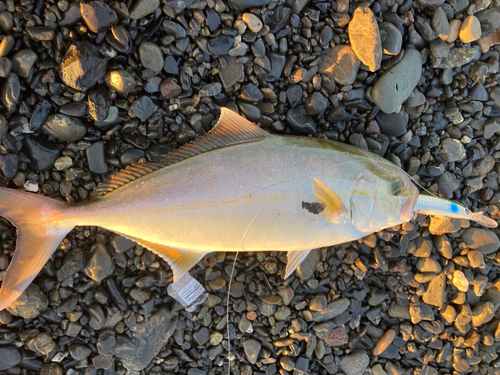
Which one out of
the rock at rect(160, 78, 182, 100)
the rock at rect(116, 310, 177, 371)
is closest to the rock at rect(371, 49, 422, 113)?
the rock at rect(160, 78, 182, 100)

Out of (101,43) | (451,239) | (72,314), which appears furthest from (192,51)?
(451,239)

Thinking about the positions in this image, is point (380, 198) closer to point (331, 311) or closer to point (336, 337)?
point (331, 311)

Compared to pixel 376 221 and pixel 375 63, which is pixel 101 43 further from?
pixel 376 221

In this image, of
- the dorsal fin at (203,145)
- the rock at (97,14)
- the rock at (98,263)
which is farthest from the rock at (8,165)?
the rock at (97,14)

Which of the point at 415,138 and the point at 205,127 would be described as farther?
the point at 415,138

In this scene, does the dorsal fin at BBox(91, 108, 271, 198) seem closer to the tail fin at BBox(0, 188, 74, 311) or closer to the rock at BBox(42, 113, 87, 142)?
the tail fin at BBox(0, 188, 74, 311)

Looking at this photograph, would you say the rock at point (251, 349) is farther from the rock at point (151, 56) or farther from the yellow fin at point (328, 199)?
the rock at point (151, 56)
